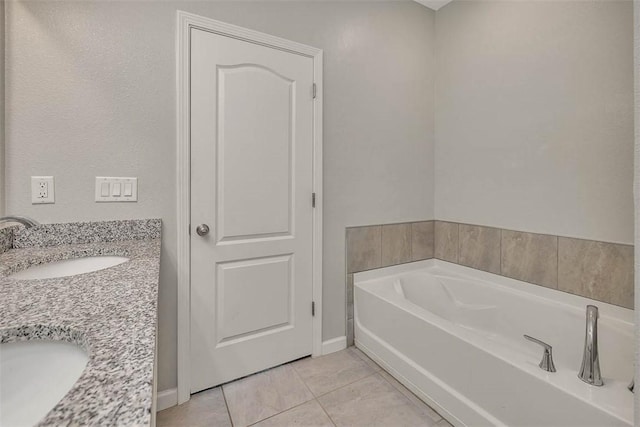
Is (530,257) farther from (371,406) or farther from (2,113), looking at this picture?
(2,113)

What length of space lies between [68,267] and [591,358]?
6.79 feet

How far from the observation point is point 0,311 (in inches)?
25.4

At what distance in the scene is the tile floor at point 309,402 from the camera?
146 centimetres

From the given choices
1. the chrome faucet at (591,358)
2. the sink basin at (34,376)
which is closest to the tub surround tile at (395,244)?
the chrome faucet at (591,358)

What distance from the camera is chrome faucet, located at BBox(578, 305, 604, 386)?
106 cm

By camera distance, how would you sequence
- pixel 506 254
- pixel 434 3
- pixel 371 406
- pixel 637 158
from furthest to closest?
1. pixel 434 3
2. pixel 506 254
3. pixel 371 406
4. pixel 637 158

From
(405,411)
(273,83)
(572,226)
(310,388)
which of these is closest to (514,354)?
(405,411)

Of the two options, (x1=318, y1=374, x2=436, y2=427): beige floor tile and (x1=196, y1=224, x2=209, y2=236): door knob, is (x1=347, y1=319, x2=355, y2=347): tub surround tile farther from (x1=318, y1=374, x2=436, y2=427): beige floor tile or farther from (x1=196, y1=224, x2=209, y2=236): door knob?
(x1=196, y1=224, x2=209, y2=236): door knob

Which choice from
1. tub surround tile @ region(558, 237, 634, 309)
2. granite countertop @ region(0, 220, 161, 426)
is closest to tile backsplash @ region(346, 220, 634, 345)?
tub surround tile @ region(558, 237, 634, 309)

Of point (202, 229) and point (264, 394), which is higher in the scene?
point (202, 229)

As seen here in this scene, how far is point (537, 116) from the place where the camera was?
1813 mm

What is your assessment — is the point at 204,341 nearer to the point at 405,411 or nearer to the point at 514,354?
the point at 405,411

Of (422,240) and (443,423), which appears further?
(422,240)

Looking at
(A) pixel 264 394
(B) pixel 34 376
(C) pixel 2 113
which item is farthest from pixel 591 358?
(C) pixel 2 113
